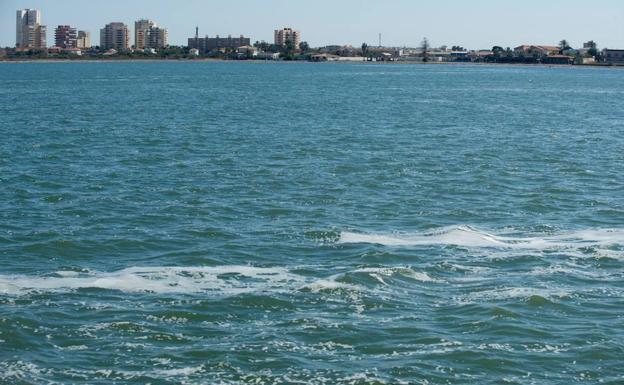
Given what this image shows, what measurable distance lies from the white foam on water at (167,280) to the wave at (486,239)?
5.61m

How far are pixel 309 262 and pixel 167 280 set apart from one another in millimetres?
5103

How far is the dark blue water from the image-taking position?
23938 millimetres

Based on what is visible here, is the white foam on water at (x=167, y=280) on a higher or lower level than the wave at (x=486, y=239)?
lower

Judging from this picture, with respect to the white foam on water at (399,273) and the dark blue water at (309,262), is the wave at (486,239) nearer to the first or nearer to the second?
the dark blue water at (309,262)

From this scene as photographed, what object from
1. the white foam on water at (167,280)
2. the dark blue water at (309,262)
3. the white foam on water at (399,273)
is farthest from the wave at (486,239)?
the white foam on water at (167,280)

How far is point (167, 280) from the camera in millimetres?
30469

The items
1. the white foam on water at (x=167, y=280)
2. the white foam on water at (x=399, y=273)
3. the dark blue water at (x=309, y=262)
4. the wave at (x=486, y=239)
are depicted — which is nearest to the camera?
the dark blue water at (x=309, y=262)

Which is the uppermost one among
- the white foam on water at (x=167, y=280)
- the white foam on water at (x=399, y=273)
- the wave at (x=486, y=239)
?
the wave at (x=486, y=239)

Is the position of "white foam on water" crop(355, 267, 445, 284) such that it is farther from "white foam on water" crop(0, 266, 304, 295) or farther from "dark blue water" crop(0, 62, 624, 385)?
"white foam on water" crop(0, 266, 304, 295)

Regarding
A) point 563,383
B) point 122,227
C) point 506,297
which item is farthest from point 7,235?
point 563,383

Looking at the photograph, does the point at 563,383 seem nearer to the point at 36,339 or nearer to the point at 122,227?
the point at 36,339

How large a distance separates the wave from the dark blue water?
0.49 feet

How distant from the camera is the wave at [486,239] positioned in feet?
117

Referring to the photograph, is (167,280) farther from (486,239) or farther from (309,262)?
(486,239)
